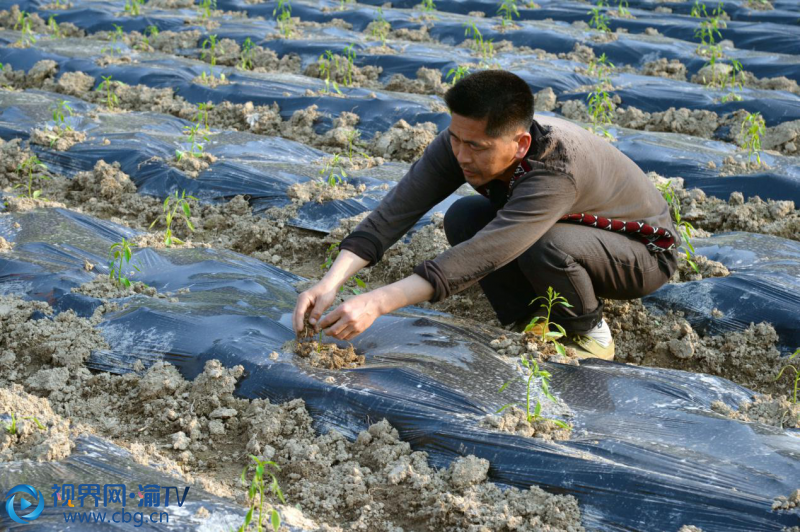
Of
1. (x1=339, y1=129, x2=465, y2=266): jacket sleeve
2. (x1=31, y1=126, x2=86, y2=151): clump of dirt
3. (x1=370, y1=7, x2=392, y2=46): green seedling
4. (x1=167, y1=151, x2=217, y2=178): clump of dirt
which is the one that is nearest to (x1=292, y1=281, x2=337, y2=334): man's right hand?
(x1=339, y1=129, x2=465, y2=266): jacket sleeve

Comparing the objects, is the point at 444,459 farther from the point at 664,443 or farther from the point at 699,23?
the point at 699,23

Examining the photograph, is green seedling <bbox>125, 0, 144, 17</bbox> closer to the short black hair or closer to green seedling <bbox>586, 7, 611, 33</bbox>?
green seedling <bbox>586, 7, 611, 33</bbox>

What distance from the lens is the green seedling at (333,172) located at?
3.64 m

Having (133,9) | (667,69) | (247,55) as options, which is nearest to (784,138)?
(667,69)

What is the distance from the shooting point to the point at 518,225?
2.19 metres

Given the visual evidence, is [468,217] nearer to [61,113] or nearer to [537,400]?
[537,400]

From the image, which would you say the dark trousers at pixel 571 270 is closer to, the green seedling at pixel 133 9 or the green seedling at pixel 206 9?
the green seedling at pixel 206 9

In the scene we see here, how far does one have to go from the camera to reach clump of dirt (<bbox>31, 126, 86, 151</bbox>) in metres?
4.02

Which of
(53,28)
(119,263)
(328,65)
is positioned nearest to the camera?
(119,263)

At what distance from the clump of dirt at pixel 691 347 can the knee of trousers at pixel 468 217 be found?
0.63 meters

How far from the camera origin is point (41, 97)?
461 centimetres

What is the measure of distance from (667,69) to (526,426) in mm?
4440

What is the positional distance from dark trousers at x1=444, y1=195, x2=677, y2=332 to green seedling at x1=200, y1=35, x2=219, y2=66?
357 centimetres

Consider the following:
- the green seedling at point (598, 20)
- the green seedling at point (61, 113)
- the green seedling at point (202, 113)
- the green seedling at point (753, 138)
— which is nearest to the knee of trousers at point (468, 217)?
the green seedling at point (753, 138)
